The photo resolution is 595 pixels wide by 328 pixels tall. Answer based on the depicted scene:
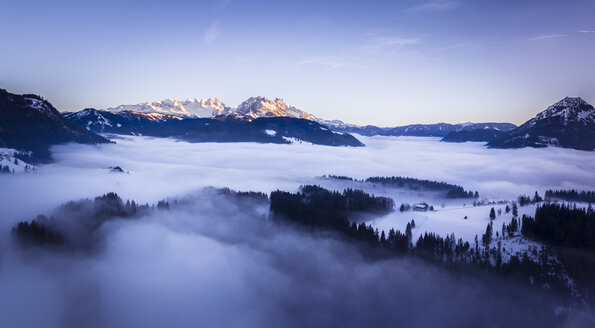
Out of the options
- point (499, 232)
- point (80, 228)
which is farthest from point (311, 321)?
point (80, 228)

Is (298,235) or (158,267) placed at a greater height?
(298,235)

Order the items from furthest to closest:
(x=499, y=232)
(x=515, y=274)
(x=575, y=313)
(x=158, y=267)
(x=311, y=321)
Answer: (x=158, y=267)
(x=499, y=232)
(x=311, y=321)
(x=515, y=274)
(x=575, y=313)

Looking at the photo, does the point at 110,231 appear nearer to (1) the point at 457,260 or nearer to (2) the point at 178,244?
(2) the point at 178,244

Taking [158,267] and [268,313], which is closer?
[268,313]

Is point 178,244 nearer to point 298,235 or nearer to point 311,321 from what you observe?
point 298,235

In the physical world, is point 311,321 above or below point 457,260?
below

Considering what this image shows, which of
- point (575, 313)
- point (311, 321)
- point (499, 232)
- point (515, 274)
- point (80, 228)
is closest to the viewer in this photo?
point (575, 313)

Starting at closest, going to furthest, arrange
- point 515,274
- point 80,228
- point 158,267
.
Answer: point 515,274 → point 158,267 → point 80,228

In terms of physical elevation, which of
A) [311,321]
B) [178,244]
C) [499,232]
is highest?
[499,232]

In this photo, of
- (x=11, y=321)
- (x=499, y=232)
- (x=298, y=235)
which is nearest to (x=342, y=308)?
(x=298, y=235)
